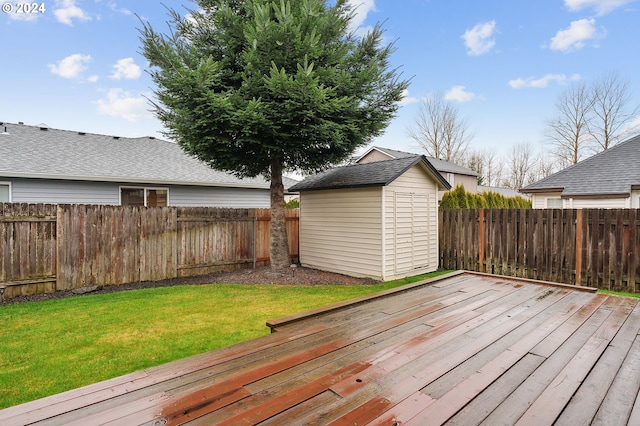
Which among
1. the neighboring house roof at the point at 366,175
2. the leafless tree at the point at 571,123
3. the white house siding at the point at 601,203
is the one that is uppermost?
the leafless tree at the point at 571,123

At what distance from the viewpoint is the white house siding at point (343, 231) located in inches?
286

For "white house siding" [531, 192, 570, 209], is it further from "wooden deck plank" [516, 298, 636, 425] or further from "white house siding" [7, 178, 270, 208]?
"wooden deck plank" [516, 298, 636, 425]

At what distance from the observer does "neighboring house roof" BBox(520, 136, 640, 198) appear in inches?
422

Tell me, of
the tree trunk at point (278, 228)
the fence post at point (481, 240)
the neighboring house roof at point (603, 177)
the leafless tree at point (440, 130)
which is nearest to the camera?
the tree trunk at point (278, 228)

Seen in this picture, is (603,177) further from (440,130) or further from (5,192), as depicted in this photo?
(5,192)

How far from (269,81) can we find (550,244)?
6.82 metres

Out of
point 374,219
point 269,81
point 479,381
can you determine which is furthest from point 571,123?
point 479,381

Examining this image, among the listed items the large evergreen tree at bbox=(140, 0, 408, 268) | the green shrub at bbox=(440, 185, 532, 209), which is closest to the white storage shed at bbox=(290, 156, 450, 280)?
the large evergreen tree at bbox=(140, 0, 408, 268)

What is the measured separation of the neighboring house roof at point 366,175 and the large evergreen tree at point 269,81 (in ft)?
2.35

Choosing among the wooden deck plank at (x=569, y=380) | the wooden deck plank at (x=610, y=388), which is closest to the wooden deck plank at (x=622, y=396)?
the wooden deck plank at (x=610, y=388)

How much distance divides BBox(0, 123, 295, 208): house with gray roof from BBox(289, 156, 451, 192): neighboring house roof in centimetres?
329

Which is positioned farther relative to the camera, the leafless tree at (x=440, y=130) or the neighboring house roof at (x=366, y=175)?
the leafless tree at (x=440, y=130)

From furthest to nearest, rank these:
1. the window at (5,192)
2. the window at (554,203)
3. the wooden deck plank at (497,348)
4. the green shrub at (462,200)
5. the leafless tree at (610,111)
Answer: the leafless tree at (610,111) < the window at (554,203) < the green shrub at (462,200) < the window at (5,192) < the wooden deck plank at (497,348)

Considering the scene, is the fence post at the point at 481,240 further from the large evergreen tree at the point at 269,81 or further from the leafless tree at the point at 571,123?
the leafless tree at the point at 571,123
